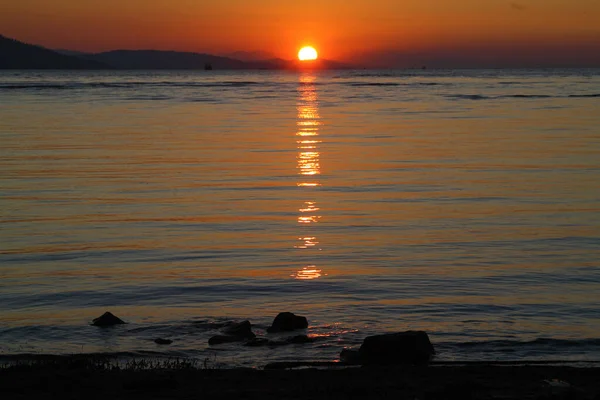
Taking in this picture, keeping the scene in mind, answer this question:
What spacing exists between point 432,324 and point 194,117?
169ft

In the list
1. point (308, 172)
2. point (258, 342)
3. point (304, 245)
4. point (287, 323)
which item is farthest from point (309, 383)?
point (308, 172)

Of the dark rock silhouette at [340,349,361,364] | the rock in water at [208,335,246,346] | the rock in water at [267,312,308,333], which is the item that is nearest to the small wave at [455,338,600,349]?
the dark rock silhouette at [340,349,361,364]

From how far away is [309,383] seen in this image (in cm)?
1004

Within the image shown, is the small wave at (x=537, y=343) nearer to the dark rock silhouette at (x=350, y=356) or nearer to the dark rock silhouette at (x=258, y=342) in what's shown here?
the dark rock silhouette at (x=350, y=356)

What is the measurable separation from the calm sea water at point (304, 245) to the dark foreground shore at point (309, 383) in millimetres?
1159

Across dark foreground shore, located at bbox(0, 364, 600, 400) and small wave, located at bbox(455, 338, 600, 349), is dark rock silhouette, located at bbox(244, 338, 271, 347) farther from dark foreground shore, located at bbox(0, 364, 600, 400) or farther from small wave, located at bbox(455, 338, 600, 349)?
small wave, located at bbox(455, 338, 600, 349)

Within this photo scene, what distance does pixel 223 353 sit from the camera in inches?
476

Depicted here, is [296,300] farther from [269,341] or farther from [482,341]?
[482,341]

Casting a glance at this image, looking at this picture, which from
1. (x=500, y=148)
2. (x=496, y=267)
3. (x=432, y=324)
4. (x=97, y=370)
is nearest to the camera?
(x=97, y=370)

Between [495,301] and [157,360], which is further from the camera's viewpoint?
[495,301]

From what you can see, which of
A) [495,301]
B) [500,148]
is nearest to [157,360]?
[495,301]

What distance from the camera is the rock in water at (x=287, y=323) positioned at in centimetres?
1314

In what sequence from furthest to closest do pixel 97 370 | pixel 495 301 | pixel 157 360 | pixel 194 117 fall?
pixel 194 117 < pixel 495 301 < pixel 157 360 < pixel 97 370

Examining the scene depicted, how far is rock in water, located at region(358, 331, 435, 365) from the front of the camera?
11250mm
